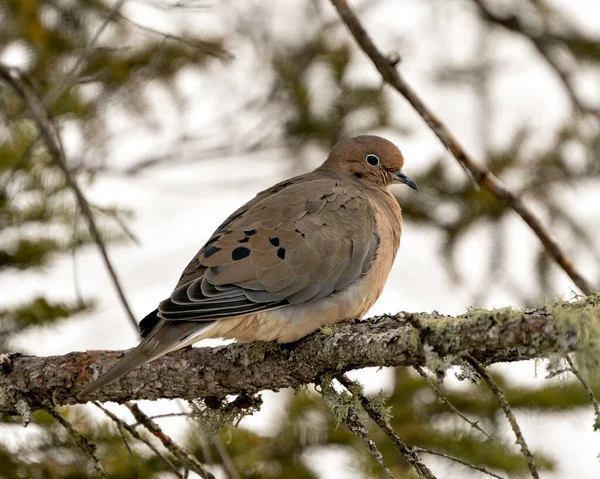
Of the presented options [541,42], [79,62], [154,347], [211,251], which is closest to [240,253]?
[211,251]

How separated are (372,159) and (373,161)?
0.05 feet

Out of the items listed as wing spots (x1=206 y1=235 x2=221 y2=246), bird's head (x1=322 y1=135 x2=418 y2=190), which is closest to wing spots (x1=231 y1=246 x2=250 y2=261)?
wing spots (x1=206 y1=235 x2=221 y2=246)

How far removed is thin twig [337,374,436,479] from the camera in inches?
94.6

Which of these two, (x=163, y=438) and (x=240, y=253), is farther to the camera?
(x=240, y=253)

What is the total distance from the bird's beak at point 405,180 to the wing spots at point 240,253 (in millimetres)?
1313

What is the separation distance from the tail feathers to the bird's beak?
5.60ft

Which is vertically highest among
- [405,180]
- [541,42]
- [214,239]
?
[541,42]

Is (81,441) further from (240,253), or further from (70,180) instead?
(240,253)

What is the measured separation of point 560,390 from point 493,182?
1486 mm

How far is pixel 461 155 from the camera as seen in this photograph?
126 inches

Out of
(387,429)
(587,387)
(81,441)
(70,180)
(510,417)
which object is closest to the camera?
(587,387)

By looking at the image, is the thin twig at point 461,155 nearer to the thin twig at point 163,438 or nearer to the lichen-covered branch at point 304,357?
the lichen-covered branch at point 304,357

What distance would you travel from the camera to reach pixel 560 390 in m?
4.22

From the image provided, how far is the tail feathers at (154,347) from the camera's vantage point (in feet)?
9.36
